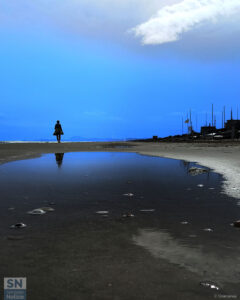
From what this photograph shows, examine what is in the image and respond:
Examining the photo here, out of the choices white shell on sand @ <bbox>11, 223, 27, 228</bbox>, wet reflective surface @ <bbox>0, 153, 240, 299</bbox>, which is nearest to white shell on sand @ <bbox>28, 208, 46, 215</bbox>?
wet reflective surface @ <bbox>0, 153, 240, 299</bbox>

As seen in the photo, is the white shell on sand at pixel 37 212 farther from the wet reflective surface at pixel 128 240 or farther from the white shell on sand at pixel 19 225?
the white shell on sand at pixel 19 225

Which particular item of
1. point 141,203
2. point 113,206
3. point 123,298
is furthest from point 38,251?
point 141,203

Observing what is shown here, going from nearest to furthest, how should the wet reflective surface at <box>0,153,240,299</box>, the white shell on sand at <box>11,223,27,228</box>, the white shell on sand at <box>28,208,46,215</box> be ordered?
1. the wet reflective surface at <box>0,153,240,299</box>
2. the white shell on sand at <box>11,223,27,228</box>
3. the white shell on sand at <box>28,208,46,215</box>

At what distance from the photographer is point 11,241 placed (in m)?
2.24

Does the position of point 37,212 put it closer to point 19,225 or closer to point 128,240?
point 19,225

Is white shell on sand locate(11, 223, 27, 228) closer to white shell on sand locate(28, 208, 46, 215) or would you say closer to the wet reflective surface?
the wet reflective surface

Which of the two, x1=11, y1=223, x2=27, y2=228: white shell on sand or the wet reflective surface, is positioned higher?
x1=11, y1=223, x2=27, y2=228: white shell on sand

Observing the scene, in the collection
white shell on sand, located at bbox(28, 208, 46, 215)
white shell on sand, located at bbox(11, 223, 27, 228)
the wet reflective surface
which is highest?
white shell on sand, located at bbox(28, 208, 46, 215)

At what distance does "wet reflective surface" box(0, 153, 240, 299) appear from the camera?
160cm

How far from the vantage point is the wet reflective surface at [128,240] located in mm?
1598

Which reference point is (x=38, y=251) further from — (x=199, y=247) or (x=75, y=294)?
(x=199, y=247)

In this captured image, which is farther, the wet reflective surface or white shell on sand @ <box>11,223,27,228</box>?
white shell on sand @ <box>11,223,27,228</box>

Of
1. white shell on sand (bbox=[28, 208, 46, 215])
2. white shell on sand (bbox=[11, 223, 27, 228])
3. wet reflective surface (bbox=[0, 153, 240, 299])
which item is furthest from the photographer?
white shell on sand (bbox=[28, 208, 46, 215])

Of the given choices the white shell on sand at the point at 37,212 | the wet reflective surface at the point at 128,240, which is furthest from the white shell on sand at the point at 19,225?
the white shell on sand at the point at 37,212
